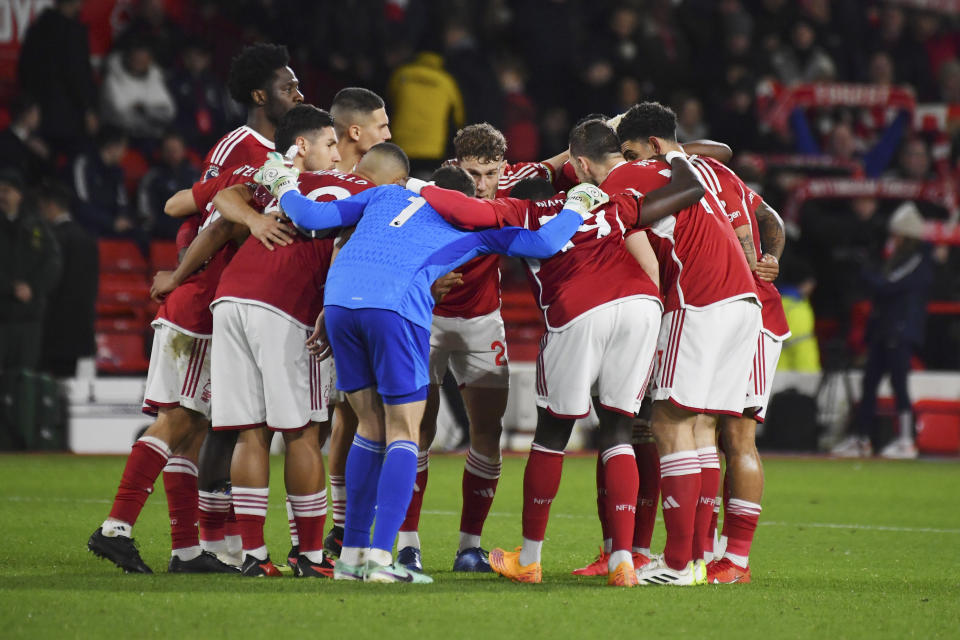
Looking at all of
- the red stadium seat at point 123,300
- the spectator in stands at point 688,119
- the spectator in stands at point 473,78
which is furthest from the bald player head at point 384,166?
the spectator in stands at point 688,119

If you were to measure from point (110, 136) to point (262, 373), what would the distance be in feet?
30.0

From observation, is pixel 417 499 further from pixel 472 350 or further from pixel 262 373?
pixel 262 373

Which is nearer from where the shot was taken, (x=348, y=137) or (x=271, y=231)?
(x=271, y=231)

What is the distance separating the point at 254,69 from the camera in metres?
7.29

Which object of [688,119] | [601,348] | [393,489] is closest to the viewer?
[393,489]

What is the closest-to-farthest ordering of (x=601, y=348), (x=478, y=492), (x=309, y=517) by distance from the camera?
(x=309, y=517)
(x=601, y=348)
(x=478, y=492)

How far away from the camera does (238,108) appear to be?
630 inches

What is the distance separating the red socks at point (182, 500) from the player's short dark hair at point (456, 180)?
6.00 ft

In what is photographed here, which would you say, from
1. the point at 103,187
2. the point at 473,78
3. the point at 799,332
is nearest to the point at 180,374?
the point at 103,187

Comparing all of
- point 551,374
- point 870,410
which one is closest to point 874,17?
point 870,410

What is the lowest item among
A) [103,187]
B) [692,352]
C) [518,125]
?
[692,352]

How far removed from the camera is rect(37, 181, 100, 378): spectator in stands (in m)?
13.7

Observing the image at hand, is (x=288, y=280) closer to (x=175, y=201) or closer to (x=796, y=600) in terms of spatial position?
(x=175, y=201)

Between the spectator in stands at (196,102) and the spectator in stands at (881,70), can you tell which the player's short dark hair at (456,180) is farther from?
the spectator in stands at (881,70)
